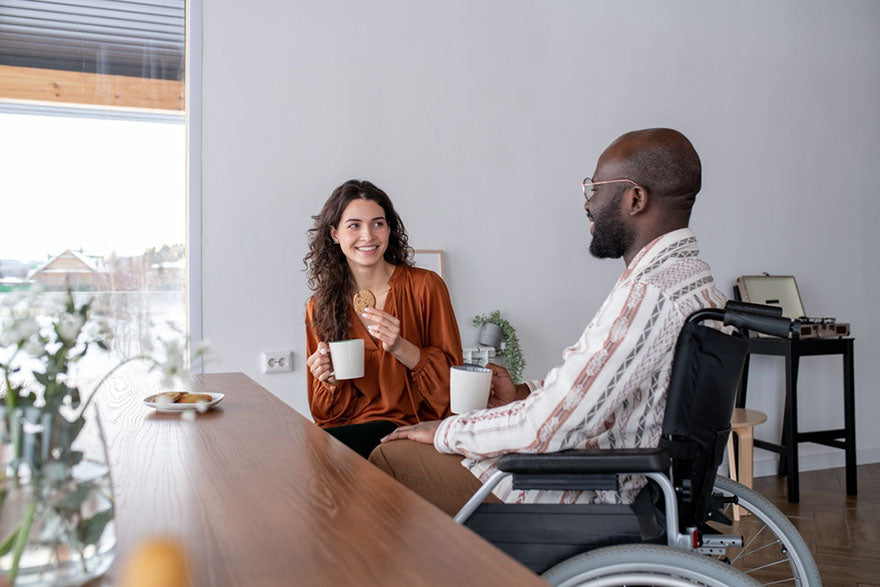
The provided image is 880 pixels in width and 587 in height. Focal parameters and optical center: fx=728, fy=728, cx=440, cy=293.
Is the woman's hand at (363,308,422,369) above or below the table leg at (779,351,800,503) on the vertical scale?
above

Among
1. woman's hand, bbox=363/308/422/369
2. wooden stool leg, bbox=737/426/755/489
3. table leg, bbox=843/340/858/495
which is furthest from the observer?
table leg, bbox=843/340/858/495

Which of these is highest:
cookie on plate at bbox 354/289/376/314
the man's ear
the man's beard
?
the man's ear

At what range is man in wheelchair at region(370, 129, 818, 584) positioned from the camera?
1197mm

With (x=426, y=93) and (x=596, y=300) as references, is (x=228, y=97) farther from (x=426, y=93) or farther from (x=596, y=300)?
(x=596, y=300)

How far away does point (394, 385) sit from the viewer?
227 cm

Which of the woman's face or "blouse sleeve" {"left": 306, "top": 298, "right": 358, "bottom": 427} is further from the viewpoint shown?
the woman's face

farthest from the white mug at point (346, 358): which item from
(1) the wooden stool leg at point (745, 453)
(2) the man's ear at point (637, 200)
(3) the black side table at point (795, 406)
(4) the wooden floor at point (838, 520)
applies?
(3) the black side table at point (795, 406)

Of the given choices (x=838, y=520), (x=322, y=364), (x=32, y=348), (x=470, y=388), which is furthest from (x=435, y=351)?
(x=838, y=520)

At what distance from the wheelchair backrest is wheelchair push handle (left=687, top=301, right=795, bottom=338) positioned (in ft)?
0.14

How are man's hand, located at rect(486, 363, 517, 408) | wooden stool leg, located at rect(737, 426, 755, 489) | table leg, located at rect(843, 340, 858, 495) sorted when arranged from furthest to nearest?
table leg, located at rect(843, 340, 858, 495), wooden stool leg, located at rect(737, 426, 755, 489), man's hand, located at rect(486, 363, 517, 408)

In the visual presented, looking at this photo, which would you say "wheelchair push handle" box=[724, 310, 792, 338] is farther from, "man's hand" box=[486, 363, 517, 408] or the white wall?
the white wall

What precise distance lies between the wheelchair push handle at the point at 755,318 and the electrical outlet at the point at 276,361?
227 cm

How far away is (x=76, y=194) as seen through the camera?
9.84ft

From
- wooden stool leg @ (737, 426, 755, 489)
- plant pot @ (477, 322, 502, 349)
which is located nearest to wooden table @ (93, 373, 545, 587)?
plant pot @ (477, 322, 502, 349)
